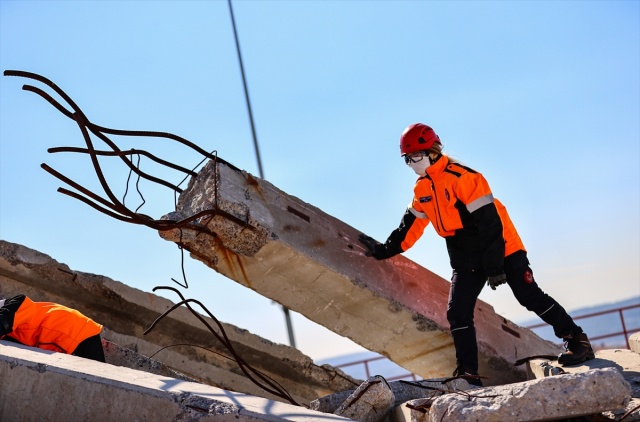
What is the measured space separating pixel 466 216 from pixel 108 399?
3.17m

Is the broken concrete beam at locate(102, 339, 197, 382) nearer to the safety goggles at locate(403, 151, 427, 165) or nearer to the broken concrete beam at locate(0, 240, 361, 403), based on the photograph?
the broken concrete beam at locate(0, 240, 361, 403)

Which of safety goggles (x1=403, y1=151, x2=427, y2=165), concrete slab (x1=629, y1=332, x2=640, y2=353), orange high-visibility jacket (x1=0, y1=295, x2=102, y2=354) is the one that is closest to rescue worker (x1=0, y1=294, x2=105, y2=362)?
orange high-visibility jacket (x1=0, y1=295, x2=102, y2=354)

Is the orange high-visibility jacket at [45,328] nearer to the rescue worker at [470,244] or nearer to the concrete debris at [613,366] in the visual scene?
the rescue worker at [470,244]

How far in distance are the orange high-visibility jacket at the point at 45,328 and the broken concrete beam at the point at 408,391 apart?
1.58 meters

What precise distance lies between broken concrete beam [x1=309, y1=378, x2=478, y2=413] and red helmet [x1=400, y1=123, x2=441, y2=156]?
5.72 ft

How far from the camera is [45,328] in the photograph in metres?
5.41

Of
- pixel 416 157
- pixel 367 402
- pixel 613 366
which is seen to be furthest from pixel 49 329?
pixel 613 366

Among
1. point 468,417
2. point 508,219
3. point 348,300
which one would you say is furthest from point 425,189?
point 468,417

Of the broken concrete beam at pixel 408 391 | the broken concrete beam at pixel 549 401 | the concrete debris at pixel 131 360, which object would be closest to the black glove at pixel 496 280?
the broken concrete beam at pixel 408 391

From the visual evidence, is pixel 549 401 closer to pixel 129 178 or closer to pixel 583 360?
pixel 583 360

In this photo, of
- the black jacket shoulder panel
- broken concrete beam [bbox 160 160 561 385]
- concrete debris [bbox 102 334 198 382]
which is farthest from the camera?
broken concrete beam [bbox 160 160 561 385]

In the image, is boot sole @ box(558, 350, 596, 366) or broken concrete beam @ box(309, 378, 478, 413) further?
boot sole @ box(558, 350, 596, 366)

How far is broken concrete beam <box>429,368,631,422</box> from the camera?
13.9 ft

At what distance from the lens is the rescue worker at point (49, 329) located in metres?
5.36
